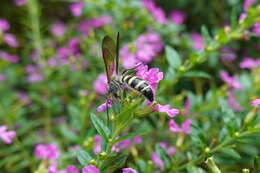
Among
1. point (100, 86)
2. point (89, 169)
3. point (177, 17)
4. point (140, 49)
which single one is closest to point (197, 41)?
point (177, 17)

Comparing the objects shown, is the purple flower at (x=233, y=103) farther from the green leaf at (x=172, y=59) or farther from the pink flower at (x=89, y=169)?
the pink flower at (x=89, y=169)

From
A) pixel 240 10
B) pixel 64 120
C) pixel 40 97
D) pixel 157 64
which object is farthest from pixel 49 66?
pixel 240 10

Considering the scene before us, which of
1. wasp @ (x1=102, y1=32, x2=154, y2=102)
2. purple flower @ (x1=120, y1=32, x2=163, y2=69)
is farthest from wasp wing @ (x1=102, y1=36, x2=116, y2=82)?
purple flower @ (x1=120, y1=32, x2=163, y2=69)

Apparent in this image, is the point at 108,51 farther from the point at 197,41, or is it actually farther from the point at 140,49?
the point at 197,41

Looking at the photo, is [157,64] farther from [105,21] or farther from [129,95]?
[129,95]

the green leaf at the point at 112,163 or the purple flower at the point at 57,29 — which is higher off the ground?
the purple flower at the point at 57,29

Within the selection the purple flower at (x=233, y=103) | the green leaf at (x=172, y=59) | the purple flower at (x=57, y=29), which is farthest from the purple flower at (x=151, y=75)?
the purple flower at (x=57, y=29)

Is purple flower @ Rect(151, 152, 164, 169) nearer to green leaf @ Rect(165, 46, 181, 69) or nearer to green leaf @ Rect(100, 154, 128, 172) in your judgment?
green leaf @ Rect(165, 46, 181, 69)
